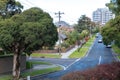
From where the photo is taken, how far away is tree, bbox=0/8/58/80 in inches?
1232

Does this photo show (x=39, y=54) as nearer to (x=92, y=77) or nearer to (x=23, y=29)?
(x=23, y=29)

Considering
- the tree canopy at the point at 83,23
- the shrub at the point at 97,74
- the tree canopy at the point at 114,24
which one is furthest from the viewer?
the tree canopy at the point at 83,23

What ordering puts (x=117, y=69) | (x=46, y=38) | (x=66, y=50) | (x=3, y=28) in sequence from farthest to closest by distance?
(x=66, y=50) → (x=46, y=38) → (x=3, y=28) → (x=117, y=69)

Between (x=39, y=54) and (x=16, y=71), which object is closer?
(x=16, y=71)

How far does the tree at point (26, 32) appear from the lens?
3130 centimetres

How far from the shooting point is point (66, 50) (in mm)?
85062

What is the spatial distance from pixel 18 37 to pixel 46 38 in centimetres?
282

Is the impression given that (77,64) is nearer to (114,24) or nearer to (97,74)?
(114,24)

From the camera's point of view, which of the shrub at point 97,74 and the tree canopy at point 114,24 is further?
the tree canopy at point 114,24

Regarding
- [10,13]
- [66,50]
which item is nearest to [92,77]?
[10,13]

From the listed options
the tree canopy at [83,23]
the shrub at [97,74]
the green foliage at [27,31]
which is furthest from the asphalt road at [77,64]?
the tree canopy at [83,23]

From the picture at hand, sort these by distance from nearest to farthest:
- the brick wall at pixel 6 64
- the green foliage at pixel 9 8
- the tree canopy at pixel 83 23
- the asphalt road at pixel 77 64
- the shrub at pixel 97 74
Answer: the shrub at pixel 97 74 < the green foliage at pixel 9 8 < the asphalt road at pixel 77 64 < the brick wall at pixel 6 64 < the tree canopy at pixel 83 23

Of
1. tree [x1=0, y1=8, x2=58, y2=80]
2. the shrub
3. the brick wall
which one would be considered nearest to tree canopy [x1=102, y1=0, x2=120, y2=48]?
tree [x1=0, y1=8, x2=58, y2=80]

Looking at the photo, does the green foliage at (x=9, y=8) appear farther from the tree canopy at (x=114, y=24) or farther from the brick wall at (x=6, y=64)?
the tree canopy at (x=114, y=24)
